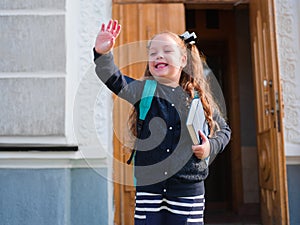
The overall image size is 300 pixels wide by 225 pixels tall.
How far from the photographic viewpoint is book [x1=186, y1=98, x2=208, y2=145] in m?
1.67

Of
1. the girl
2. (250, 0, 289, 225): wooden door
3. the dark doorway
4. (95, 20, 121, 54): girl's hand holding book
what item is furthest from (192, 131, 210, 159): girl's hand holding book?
the dark doorway

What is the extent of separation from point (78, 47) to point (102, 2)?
0.48m

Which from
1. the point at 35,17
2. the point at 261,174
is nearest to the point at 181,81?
the point at 35,17

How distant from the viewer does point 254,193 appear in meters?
5.56

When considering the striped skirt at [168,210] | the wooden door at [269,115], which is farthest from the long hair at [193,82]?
the wooden door at [269,115]

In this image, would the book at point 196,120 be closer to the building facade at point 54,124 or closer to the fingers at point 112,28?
the fingers at point 112,28

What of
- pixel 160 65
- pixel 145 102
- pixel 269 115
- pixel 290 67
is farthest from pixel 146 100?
pixel 290 67

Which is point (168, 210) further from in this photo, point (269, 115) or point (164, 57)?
point (269, 115)

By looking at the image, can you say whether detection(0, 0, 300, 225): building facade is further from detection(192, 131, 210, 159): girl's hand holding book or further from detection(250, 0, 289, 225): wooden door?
detection(192, 131, 210, 159): girl's hand holding book

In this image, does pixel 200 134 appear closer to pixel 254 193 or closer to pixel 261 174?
pixel 261 174

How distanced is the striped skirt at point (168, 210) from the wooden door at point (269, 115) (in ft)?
6.32

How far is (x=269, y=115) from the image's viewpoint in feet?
12.5

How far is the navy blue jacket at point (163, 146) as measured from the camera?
1.80m

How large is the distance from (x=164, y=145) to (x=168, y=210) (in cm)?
28
